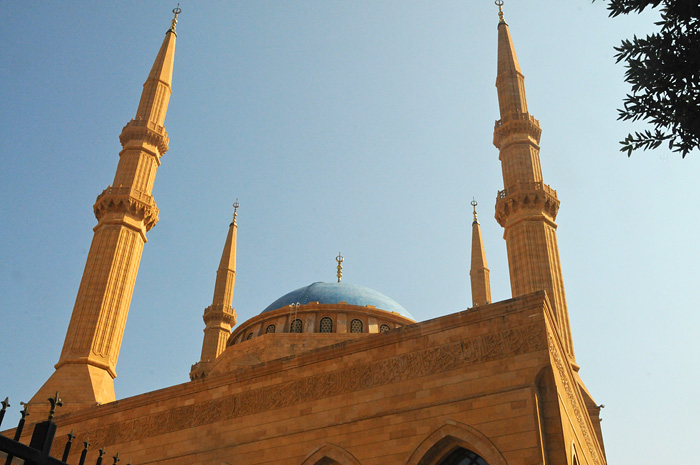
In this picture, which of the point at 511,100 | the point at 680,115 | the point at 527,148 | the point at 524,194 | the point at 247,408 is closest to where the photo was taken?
the point at 680,115

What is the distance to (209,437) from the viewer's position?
10.1m

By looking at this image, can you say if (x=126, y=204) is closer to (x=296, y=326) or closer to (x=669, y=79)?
(x=296, y=326)

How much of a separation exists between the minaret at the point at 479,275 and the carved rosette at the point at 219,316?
899 centimetres

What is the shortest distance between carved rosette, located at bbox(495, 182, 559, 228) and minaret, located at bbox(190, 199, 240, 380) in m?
11.6

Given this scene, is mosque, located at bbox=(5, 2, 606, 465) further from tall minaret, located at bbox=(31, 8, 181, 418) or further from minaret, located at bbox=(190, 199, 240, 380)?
minaret, located at bbox=(190, 199, 240, 380)

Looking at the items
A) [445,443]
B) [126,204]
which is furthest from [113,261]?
[445,443]

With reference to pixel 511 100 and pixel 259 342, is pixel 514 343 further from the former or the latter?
pixel 511 100

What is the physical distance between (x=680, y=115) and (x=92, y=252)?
15.1 meters

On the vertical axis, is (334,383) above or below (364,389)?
above

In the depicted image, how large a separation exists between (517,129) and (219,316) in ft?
41.9

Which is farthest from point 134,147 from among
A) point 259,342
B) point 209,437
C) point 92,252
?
point 209,437

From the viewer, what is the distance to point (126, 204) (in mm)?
17266

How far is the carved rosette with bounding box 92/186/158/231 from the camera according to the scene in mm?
17312

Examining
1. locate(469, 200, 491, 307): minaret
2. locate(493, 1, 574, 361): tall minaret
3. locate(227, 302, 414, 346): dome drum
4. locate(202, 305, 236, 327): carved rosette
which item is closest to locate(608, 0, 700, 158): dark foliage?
locate(493, 1, 574, 361): tall minaret
